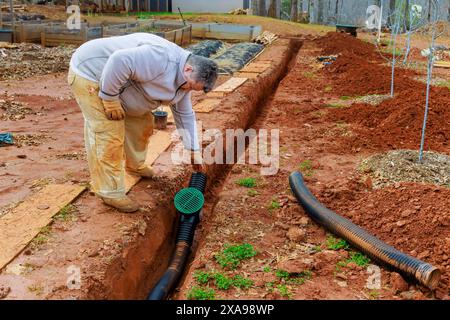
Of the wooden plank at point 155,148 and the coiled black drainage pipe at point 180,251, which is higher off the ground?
the wooden plank at point 155,148

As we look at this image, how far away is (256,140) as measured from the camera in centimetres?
730

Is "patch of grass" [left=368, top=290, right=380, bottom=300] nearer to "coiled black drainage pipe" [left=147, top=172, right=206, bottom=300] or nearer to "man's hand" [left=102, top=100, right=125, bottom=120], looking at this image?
"coiled black drainage pipe" [left=147, top=172, right=206, bottom=300]

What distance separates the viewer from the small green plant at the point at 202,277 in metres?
3.78

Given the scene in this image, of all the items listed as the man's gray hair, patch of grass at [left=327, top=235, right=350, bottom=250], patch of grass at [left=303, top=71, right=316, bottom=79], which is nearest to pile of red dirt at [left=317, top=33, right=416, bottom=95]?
patch of grass at [left=303, top=71, right=316, bottom=79]

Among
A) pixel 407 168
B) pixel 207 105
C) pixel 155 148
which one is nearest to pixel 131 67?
pixel 155 148

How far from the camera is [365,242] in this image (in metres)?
4.04

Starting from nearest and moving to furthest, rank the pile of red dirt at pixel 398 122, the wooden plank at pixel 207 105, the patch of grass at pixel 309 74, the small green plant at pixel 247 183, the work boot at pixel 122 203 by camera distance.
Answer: the work boot at pixel 122 203, the small green plant at pixel 247 183, the pile of red dirt at pixel 398 122, the wooden plank at pixel 207 105, the patch of grass at pixel 309 74

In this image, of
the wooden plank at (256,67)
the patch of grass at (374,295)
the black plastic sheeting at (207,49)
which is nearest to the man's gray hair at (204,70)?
the patch of grass at (374,295)

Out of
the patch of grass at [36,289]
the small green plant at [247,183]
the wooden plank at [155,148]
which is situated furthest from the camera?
the small green plant at [247,183]

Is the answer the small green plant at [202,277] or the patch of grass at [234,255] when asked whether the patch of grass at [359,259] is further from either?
the small green plant at [202,277]

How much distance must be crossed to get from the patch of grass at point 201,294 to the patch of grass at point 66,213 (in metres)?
1.41

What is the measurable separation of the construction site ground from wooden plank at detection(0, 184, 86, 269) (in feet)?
0.28

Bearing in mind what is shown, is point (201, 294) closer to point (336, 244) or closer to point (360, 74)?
point (336, 244)
